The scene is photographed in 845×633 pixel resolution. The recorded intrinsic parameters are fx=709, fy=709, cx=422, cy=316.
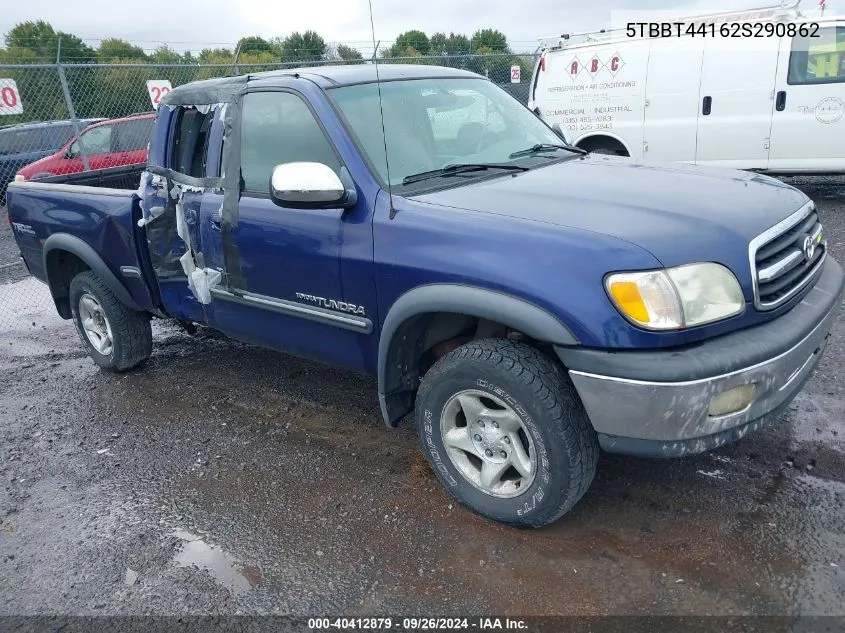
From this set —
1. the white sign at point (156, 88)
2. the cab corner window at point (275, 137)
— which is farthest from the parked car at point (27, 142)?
the cab corner window at point (275, 137)

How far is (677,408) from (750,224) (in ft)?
2.77

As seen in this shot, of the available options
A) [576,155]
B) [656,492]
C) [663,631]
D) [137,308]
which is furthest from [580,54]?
[663,631]

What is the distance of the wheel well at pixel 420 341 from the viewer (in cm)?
308

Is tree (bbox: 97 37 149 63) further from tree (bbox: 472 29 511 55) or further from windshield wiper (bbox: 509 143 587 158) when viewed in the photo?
windshield wiper (bbox: 509 143 587 158)

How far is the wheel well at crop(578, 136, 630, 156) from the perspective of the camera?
31.9ft

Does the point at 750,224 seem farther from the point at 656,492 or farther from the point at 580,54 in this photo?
the point at 580,54

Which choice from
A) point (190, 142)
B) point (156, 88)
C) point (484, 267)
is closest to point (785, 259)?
point (484, 267)

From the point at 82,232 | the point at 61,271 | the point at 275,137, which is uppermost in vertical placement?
the point at 275,137

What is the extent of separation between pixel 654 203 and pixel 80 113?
52.8 ft

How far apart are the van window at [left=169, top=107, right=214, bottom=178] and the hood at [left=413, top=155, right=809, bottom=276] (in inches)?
64.2

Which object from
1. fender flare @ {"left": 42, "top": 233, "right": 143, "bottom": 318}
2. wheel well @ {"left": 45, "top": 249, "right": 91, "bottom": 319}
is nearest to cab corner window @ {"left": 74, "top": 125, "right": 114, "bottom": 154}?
wheel well @ {"left": 45, "top": 249, "right": 91, "bottom": 319}

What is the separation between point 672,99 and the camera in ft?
29.7

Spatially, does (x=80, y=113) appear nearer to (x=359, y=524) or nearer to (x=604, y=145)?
(x=604, y=145)

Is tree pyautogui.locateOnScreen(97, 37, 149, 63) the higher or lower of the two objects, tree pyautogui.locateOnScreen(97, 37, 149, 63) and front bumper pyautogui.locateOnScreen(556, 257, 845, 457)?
the higher
